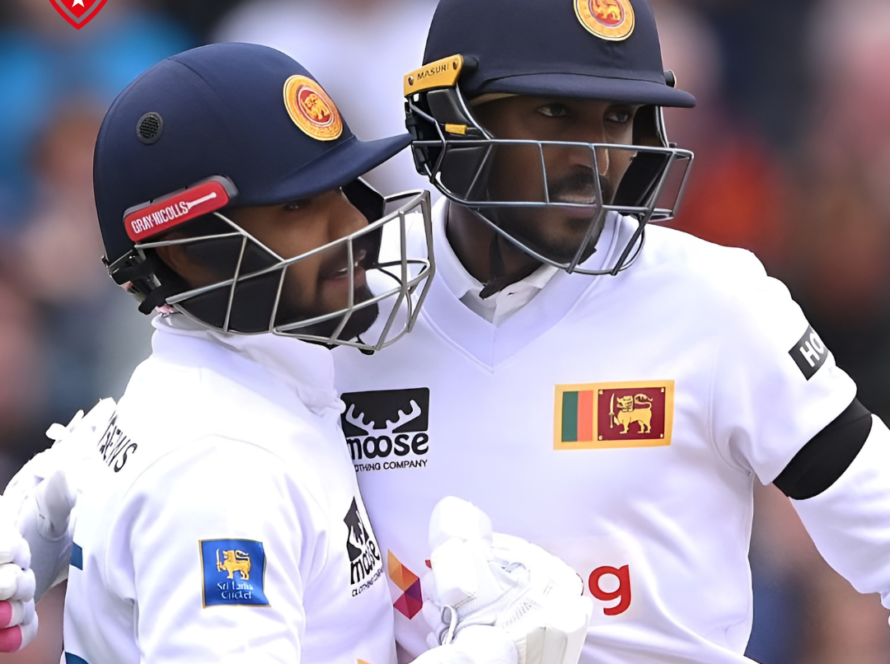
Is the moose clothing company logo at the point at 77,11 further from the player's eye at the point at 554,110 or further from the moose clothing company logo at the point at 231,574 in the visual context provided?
the moose clothing company logo at the point at 231,574

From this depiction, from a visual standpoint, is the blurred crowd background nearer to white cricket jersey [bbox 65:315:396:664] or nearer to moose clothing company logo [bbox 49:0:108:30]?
moose clothing company logo [bbox 49:0:108:30]

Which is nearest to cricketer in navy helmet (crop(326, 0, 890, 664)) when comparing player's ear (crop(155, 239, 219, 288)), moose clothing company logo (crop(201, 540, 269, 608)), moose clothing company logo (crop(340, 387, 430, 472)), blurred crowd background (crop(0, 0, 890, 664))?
moose clothing company logo (crop(340, 387, 430, 472))

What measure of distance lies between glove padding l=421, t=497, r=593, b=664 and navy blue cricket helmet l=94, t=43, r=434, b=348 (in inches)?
14.7

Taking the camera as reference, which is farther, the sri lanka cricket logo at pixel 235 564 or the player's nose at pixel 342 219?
the player's nose at pixel 342 219

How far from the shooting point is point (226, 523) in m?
1.34

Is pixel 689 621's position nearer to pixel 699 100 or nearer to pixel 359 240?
pixel 359 240

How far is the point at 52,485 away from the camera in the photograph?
1.82 meters

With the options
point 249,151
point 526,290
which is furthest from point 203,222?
point 526,290

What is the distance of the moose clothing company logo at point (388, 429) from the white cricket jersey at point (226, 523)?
0.36 ft

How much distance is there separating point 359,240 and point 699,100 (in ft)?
6.19

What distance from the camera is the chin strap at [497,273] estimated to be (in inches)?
73.3

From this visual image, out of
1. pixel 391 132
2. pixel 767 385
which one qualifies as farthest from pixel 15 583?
pixel 391 132

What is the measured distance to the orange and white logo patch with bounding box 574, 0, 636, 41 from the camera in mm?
1770

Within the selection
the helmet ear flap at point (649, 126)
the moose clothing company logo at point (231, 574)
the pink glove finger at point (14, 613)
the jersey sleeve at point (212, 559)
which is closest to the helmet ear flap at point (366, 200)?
the helmet ear flap at point (649, 126)
